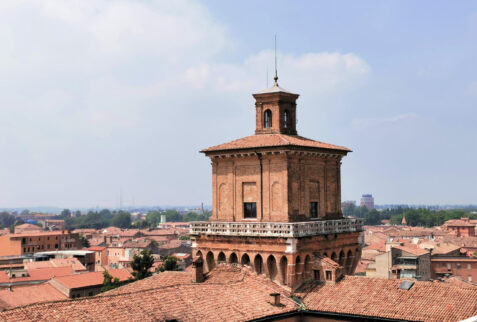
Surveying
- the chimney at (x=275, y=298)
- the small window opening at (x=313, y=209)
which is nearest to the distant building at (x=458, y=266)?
the small window opening at (x=313, y=209)

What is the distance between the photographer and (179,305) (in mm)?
26188

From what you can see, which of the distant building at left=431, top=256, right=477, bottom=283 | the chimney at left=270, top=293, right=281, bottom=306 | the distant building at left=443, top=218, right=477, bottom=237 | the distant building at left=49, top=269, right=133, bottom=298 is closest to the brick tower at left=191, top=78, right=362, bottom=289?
the chimney at left=270, top=293, right=281, bottom=306

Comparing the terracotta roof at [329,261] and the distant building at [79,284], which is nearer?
the terracotta roof at [329,261]

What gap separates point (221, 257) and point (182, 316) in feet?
29.1

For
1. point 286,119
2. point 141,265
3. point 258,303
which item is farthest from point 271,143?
point 141,265

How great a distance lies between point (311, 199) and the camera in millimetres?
34875

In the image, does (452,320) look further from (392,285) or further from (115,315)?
(115,315)

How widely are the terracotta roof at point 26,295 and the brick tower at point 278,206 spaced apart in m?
30.9

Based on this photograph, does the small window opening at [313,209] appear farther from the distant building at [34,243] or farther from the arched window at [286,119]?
the distant building at [34,243]

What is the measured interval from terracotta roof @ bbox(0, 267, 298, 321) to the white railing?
2.27 meters

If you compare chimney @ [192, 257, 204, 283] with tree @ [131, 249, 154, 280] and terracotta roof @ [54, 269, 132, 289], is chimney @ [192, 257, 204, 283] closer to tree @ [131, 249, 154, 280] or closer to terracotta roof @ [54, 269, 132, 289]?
terracotta roof @ [54, 269, 132, 289]

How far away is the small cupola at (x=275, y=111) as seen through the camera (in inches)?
1435

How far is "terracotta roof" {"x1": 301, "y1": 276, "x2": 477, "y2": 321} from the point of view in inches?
1041

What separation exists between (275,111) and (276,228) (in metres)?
8.07
